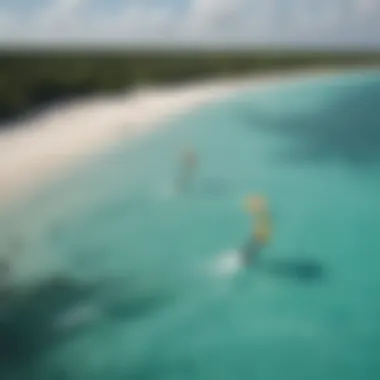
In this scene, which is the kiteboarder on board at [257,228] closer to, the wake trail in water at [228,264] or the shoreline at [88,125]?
the wake trail in water at [228,264]

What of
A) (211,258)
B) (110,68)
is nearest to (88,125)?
(110,68)

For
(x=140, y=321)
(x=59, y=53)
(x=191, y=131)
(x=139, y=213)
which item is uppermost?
(x=59, y=53)

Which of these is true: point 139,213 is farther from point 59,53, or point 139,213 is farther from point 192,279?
point 59,53

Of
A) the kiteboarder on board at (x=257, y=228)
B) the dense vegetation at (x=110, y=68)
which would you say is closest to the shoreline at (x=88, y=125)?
the dense vegetation at (x=110, y=68)

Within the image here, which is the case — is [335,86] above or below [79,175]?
above

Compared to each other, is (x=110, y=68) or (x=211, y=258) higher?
(x=110, y=68)

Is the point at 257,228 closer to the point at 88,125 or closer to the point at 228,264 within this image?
the point at 228,264

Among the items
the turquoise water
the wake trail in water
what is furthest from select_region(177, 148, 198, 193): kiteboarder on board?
the wake trail in water

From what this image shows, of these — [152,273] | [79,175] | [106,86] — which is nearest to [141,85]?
[106,86]
